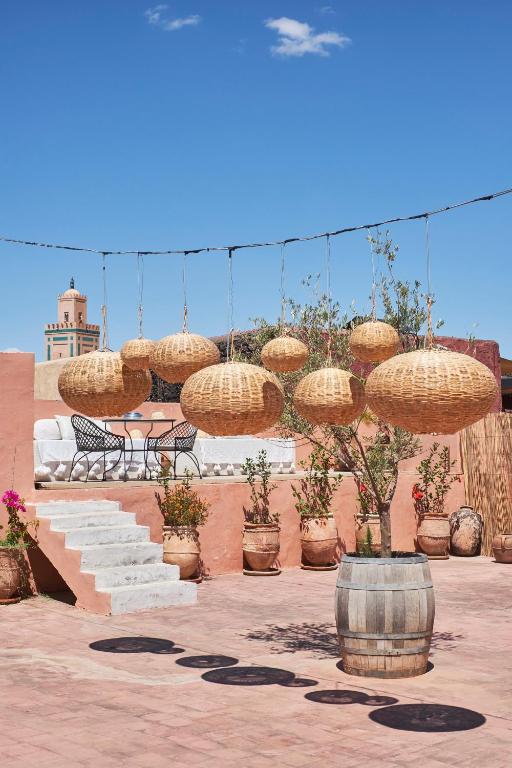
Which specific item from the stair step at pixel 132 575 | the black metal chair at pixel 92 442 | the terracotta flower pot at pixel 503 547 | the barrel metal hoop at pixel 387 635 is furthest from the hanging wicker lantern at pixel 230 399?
the terracotta flower pot at pixel 503 547

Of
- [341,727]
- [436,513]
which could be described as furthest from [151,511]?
[341,727]

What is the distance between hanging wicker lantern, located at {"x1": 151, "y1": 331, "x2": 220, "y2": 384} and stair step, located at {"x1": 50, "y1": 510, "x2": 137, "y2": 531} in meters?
4.27

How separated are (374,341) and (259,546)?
5.84 meters

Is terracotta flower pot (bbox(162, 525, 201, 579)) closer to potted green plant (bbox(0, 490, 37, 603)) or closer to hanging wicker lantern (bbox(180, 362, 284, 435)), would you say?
potted green plant (bbox(0, 490, 37, 603))

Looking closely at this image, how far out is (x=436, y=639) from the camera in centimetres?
912

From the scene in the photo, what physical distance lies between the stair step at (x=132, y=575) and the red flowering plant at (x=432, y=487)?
6.05m

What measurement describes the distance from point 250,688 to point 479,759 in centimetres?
214

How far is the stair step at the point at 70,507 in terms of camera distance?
11578mm

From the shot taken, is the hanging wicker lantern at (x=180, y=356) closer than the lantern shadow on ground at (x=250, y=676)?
No

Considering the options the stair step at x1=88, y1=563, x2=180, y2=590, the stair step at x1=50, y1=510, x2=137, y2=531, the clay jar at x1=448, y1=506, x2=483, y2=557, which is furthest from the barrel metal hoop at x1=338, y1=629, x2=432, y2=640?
the clay jar at x1=448, y1=506, x2=483, y2=557

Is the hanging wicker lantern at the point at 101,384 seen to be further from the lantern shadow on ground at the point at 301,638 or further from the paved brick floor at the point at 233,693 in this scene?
the lantern shadow on ground at the point at 301,638

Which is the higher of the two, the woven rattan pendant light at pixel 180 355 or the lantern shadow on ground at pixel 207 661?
the woven rattan pendant light at pixel 180 355

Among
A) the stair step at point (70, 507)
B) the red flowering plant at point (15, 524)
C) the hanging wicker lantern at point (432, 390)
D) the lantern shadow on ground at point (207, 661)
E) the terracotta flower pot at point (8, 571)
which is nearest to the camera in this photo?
the hanging wicker lantern at point (432, 390)

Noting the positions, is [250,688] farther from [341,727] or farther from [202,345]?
[202,345]
